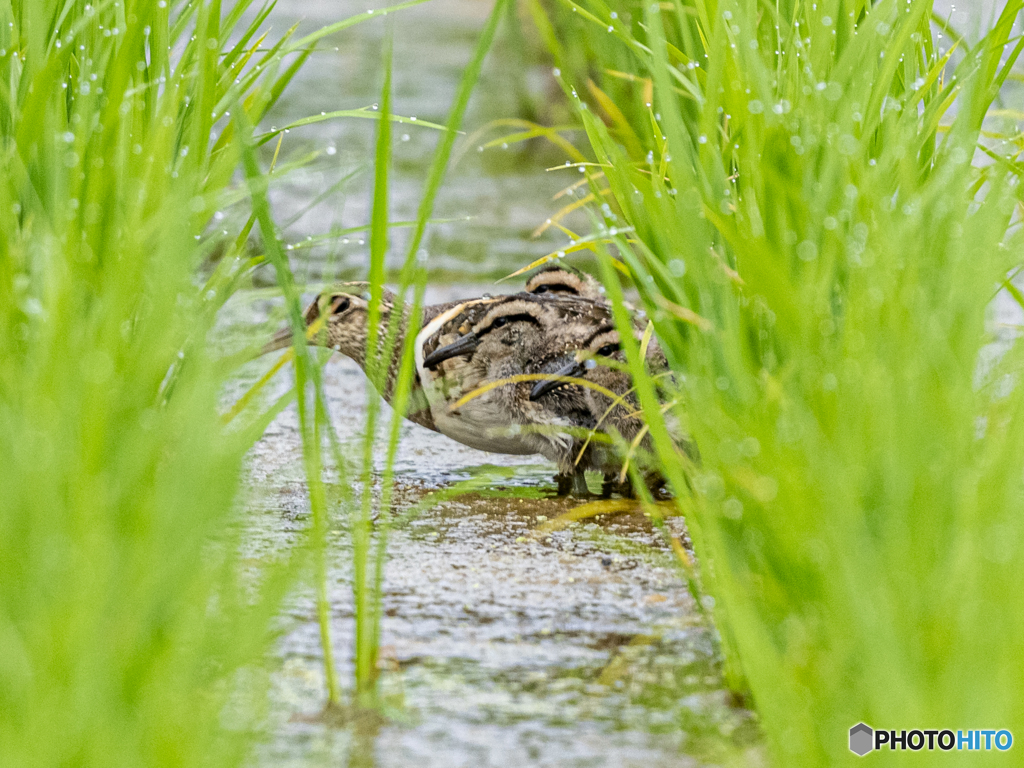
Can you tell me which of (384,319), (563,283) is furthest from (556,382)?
(384,319)

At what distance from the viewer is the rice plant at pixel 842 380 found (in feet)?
5.99

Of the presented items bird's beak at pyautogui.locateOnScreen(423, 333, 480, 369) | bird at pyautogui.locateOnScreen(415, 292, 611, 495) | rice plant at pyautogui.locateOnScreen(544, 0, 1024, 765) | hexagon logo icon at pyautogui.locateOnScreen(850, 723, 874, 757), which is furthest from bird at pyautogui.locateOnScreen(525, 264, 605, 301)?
hexagon logo icon at pyautogui.locateOnScreen(850, 723, 874, 757)

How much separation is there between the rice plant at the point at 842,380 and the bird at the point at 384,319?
1604 millimetres

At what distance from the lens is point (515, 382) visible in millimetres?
4176

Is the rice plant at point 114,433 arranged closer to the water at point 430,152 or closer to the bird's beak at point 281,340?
the water at point 430,152

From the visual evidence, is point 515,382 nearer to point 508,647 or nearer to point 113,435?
point 508,647

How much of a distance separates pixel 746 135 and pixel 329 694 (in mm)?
1299

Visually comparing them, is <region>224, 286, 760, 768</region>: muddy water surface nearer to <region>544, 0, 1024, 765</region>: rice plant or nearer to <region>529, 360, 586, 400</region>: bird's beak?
<region>544, 0, 1024, 765</region>: rice plant

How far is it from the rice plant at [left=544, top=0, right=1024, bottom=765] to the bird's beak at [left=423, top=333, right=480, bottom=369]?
52.6 inches

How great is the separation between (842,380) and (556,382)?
5.91 feet

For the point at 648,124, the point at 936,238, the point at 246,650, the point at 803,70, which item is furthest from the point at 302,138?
the point at 246,650

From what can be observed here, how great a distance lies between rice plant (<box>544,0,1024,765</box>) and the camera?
1826 mm

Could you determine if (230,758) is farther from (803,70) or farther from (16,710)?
(803,70)

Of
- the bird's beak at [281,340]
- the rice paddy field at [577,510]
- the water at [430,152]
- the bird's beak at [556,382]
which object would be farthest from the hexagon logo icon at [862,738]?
the bird's beak at [281,340]
